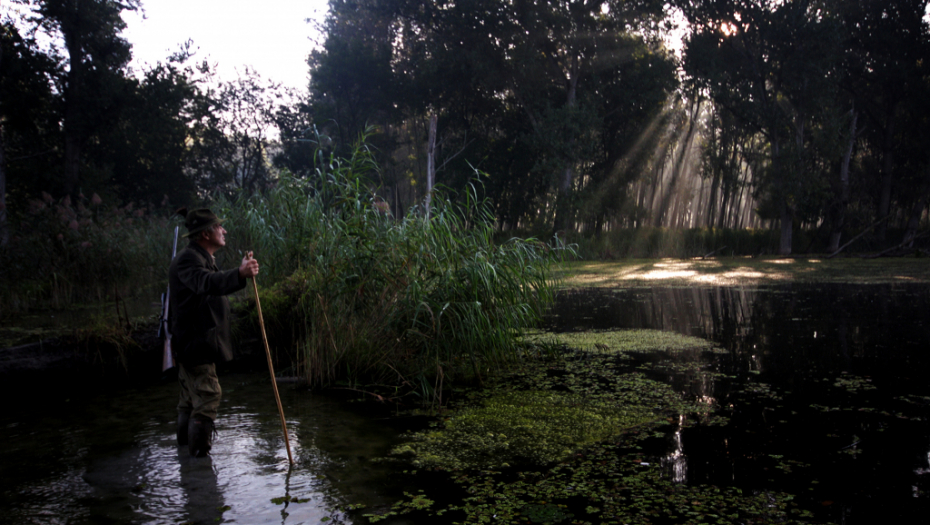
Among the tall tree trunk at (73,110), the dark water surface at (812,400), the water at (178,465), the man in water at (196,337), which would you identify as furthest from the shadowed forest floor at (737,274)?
the tall tree trunk at (73,110)

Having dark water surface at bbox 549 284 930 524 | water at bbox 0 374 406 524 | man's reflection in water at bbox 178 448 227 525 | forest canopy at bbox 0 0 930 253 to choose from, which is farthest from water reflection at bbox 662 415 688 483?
forest canopy at bbox 0 0 930 253

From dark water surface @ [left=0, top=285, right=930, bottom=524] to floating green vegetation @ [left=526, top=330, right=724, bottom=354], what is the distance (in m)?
0.43

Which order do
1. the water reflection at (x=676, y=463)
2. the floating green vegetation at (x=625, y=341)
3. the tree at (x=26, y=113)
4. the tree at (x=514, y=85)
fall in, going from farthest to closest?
1. the tree at (x=514, y=85)
2. the tree at (x=26, y=113)
3. the floating green vegetation at (x=625, y=341)
4. the water reflection at (x=676, y=463)

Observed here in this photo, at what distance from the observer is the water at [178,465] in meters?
2.56

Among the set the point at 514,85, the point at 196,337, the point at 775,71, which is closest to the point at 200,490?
the point at 196,337

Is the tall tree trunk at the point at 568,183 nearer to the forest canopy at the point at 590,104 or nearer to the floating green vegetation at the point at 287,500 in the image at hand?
the forest canopy at the point at 590,104

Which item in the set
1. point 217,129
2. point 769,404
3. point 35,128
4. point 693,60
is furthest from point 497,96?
point 769,404

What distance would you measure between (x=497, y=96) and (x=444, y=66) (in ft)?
10.2

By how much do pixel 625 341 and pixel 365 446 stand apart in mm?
3629

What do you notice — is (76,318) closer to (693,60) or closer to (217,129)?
(693,60)

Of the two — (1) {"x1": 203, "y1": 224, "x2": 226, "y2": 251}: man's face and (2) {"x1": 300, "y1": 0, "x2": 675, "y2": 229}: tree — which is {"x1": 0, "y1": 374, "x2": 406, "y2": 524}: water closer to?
(1) {"x1": 203, "y1": 224, "x2": 226, "y2": 251}: man's face

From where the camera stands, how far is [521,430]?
3.54 meters

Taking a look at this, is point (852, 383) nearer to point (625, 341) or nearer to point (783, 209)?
point (625, 341)

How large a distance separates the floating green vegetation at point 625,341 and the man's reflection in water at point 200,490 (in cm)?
340
